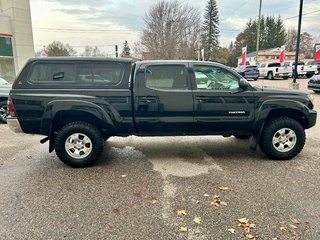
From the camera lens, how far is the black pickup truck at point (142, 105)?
4.55 metres

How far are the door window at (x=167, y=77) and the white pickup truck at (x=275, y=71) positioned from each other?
24700 millimetres

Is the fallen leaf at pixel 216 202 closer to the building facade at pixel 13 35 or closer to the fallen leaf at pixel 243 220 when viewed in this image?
the fallen leaf at pixel 243 220

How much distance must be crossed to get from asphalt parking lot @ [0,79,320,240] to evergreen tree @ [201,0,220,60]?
58.7 meters

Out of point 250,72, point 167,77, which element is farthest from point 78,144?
point 250,72

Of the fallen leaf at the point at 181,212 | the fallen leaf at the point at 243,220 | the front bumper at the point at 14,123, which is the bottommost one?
the fallen leaf at the point at 243,220

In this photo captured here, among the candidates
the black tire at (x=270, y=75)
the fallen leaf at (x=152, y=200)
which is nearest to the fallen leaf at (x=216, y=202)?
the fallen leaf at (x=152, y=200)

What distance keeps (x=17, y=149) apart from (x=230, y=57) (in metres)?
72.6

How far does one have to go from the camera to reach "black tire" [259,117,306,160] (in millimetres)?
5012

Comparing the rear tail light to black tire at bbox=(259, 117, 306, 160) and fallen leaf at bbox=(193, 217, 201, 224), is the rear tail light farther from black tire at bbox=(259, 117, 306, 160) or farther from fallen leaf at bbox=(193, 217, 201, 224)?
black tire at bbox=(259, 117, 306, 160)

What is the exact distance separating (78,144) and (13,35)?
18.8 metres

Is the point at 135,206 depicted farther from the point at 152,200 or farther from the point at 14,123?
the point at 14,123

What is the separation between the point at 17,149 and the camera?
603 centimetres

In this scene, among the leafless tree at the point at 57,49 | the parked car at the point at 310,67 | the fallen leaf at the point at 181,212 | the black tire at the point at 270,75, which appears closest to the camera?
the fallen leaf at the point at 181,212

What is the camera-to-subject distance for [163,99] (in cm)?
472
